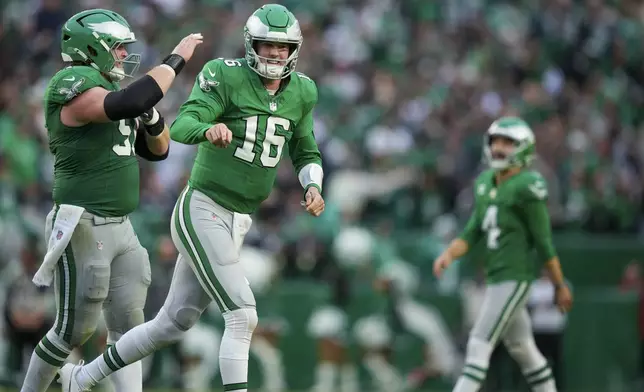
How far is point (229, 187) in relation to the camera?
7.70 meters

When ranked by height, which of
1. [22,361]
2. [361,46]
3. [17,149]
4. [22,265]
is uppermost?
[361,46]

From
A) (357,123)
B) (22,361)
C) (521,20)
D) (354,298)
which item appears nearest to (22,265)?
(22,361)

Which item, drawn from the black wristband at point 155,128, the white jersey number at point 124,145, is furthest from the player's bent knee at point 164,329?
the black wristband at point 155,128

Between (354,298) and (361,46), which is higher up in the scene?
(361,46)

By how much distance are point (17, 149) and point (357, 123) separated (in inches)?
163

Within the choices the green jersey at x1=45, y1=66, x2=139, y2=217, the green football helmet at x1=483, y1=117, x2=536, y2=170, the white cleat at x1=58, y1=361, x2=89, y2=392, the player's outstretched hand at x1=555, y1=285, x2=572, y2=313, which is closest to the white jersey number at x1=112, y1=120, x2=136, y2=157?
the green jersey at x1=45, y1=66, x2=139, y2=217

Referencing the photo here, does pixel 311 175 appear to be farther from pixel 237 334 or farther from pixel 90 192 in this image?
pixel 90 192

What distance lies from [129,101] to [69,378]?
67.2 inches

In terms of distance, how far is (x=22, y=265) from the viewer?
536 inches

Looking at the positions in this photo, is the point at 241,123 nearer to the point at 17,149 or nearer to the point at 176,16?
the point at 17,149

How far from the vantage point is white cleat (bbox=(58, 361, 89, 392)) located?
25.6 feet

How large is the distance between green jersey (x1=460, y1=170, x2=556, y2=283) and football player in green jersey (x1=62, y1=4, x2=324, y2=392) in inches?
101

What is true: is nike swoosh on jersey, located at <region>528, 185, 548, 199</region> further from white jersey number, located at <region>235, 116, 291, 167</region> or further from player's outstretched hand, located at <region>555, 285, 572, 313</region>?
white jersey number, located at <region>235, 116, 291, 167</region>

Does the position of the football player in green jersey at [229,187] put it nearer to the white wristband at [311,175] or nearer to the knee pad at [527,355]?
the white wristband at [311,175]
